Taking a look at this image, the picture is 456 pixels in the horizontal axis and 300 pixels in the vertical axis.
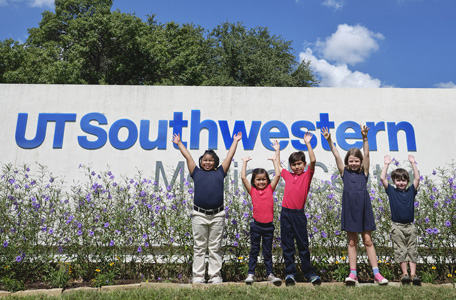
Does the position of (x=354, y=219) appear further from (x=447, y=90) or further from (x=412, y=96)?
(x=447, y=90)

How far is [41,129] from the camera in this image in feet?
21.2

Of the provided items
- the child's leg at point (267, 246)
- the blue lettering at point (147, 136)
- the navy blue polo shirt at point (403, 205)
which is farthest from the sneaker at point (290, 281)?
the blue lettering at point (147, 136)

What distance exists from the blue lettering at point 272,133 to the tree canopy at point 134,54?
11140 millimetres

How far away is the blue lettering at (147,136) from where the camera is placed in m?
6.41

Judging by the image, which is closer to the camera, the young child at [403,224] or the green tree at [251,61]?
the young child at [403,224]

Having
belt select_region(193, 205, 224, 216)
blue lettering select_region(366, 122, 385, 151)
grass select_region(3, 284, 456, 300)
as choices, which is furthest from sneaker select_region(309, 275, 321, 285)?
blue lettering select_region(366, 122, 385, 151)

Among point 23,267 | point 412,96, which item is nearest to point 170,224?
point 23,267

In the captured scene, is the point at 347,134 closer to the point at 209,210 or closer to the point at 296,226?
the point at 296,226

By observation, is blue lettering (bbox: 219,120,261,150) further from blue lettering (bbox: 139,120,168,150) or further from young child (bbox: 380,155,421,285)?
young child (bbox: 380,155,421,285)

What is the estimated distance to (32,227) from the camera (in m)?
4.40

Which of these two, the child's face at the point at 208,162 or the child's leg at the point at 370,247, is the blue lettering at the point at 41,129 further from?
the child's leg at the point at 370,247

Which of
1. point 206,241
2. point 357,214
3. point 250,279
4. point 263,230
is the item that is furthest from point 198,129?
point 357,214

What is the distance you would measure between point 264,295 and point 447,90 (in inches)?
226

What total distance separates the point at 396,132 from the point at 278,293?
4.37 m
